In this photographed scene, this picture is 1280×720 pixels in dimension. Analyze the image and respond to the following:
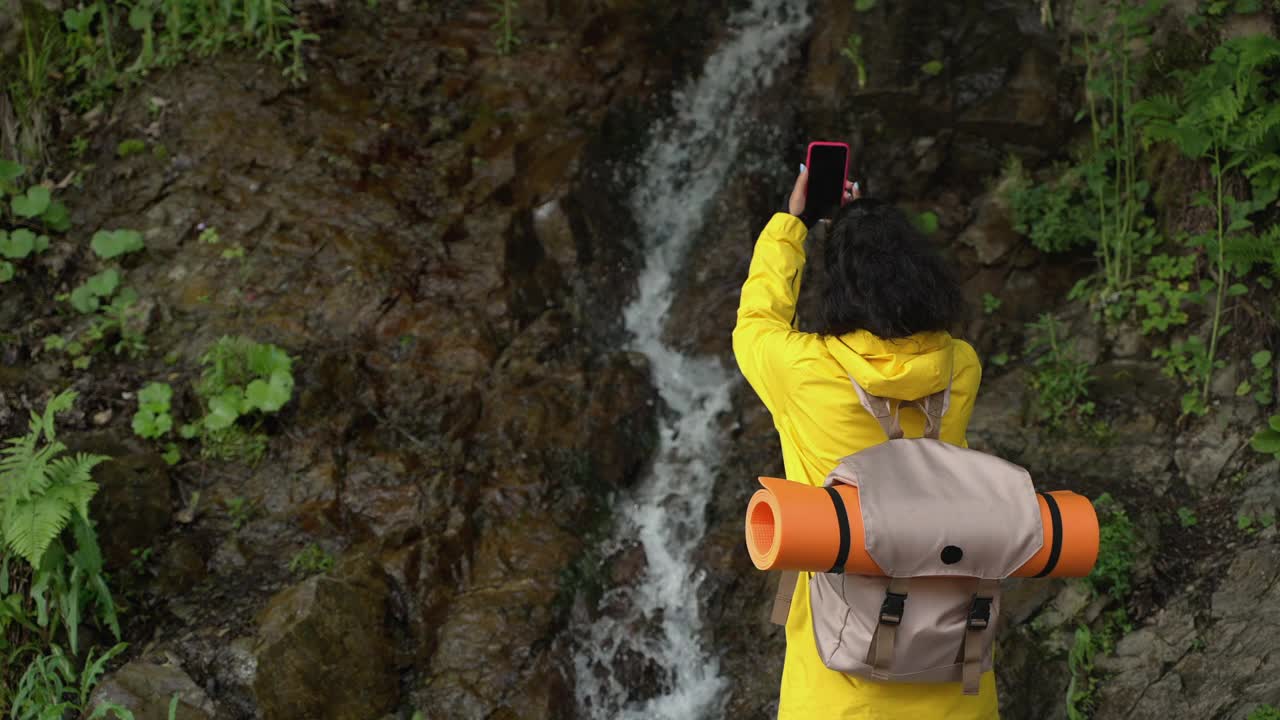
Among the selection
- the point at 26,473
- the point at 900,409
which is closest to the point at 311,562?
the point at 26,473

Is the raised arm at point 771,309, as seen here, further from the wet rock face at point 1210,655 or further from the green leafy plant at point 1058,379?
the green leafy plant at point 1058,379

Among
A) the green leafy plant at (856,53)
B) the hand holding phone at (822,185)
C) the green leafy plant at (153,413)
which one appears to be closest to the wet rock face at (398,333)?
the green leafy plant at (153,413)

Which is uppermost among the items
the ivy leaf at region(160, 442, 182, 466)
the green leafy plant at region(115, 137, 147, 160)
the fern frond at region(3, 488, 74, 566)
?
the green leafy plant at region(115, 137, 147, 160)

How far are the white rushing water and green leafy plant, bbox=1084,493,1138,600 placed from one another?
77.0 inches

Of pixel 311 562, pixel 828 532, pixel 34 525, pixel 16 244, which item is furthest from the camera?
pixel 16 244

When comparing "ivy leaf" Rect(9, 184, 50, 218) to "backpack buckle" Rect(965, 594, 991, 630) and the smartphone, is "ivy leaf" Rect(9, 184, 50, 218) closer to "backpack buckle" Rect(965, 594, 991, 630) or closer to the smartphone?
the smartphone

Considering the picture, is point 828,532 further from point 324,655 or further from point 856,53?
point 856,53

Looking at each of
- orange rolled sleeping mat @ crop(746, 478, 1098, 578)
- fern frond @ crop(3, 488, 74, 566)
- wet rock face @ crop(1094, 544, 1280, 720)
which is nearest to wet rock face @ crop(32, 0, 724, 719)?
fern frond @ crop(3, 488, 74, 566)

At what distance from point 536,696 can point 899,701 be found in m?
2.65

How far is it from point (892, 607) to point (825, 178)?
133 centimetres

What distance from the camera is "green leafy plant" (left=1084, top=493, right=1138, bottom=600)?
478 centimetres

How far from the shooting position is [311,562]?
5.18 meters

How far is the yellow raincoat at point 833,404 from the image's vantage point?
Answer: 262 cm

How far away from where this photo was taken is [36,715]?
4320 mm
